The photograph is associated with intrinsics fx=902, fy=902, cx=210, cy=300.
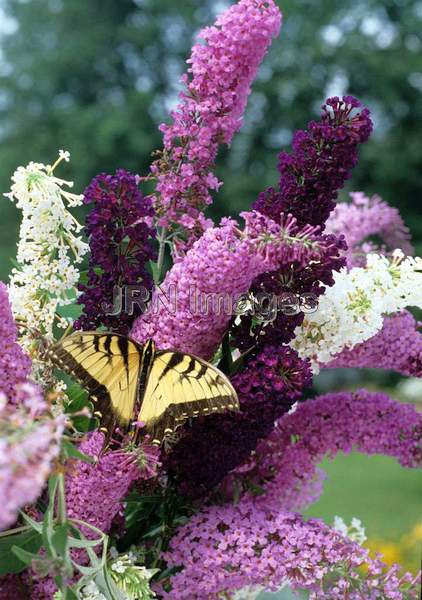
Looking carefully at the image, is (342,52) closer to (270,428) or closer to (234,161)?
(234,161)

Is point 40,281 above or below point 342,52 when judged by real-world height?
below

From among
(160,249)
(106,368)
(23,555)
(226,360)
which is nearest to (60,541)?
(23,555)

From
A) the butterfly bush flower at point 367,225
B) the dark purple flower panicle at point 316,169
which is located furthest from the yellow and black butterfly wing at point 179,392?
the butterfly bush flower at point 367,225

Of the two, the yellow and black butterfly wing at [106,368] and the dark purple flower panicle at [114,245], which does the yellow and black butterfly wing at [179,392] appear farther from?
the dark purple flower panicle at [114,245]

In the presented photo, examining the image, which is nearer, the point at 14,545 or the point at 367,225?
the point at 14,545

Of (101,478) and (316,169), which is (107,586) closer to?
(101,478)

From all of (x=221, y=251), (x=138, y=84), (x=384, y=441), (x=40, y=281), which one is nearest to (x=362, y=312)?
(x=384, y=441)

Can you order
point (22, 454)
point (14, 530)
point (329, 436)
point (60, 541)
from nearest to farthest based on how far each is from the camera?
point (22, 454) → point (60, 541) → point (14, 530) → point (329, 436)
